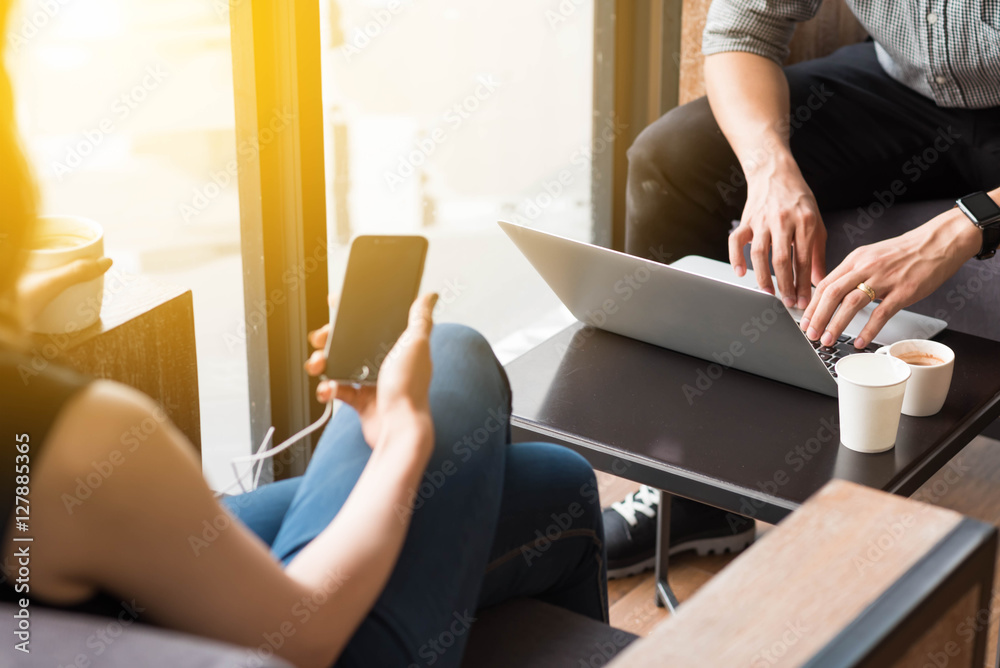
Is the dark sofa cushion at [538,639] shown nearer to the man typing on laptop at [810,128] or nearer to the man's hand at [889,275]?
the man's hand at [889,275]

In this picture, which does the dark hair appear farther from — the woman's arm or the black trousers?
the black trousers

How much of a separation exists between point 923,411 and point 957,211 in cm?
46

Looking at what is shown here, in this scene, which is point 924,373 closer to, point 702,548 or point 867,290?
point 867,290

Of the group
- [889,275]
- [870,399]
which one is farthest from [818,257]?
[870,399]

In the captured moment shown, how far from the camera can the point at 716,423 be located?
1128mm

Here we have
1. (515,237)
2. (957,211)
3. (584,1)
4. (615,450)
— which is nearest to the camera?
(615,450)

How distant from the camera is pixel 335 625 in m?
0.66

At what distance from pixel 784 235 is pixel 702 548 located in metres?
0.55

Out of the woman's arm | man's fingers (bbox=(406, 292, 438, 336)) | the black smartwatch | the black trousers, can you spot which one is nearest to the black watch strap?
the black smartwatch

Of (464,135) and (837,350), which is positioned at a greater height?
(464,135)

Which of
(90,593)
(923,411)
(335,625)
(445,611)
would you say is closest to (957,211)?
(923,411)

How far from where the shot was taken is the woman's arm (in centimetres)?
56

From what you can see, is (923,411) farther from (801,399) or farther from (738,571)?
(738,571)

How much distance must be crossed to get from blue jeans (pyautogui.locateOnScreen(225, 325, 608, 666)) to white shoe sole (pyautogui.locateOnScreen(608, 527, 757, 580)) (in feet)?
2.08
